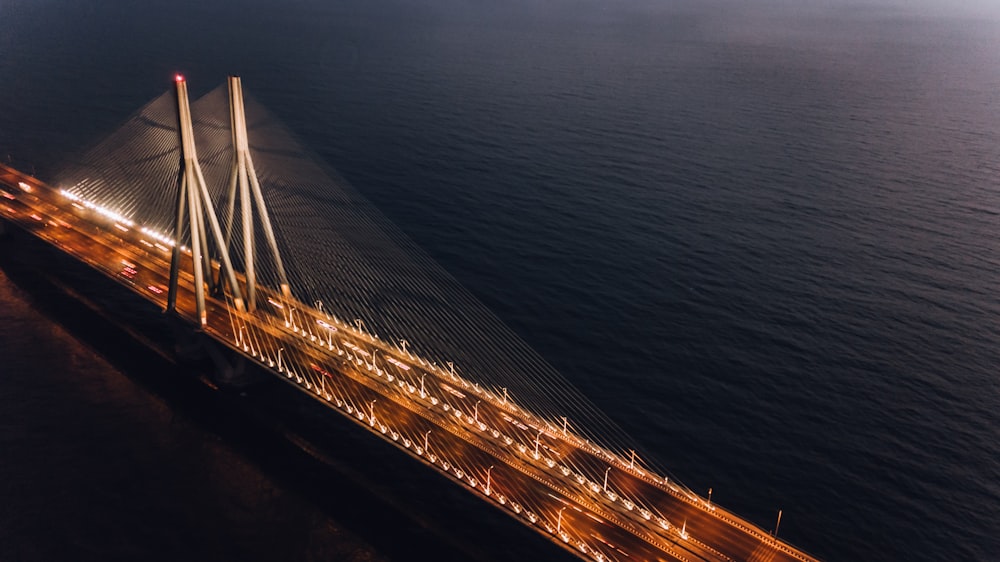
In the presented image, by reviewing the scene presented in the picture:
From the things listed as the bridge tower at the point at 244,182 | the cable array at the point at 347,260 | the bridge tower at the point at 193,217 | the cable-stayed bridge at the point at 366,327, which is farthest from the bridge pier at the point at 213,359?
the cable array at the point at 347,260

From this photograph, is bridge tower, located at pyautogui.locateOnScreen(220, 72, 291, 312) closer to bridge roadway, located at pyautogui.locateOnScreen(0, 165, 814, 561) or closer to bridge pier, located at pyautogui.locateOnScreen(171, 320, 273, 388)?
bridge roadway, located at pyautogui.locateOnScreen(0, 165, 814, 561)

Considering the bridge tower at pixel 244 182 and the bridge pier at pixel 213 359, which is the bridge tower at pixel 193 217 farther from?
the bridge pier at pixel 213 359

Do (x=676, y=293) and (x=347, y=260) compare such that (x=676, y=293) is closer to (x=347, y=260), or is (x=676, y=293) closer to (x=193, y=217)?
(x=347, y=260)

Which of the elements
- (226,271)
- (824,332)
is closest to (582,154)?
(824,332)

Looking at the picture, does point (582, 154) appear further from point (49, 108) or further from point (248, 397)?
point (49, 108)

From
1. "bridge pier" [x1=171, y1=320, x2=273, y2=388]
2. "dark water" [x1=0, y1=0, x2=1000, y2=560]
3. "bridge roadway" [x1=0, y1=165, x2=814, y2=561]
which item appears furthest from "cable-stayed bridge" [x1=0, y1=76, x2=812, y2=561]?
"dark water" [x1=0, y1=0, x2=1000, y2=560]

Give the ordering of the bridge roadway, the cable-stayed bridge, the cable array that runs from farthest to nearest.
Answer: the cable array → the cable-stayed bridge → the bridge roadway
